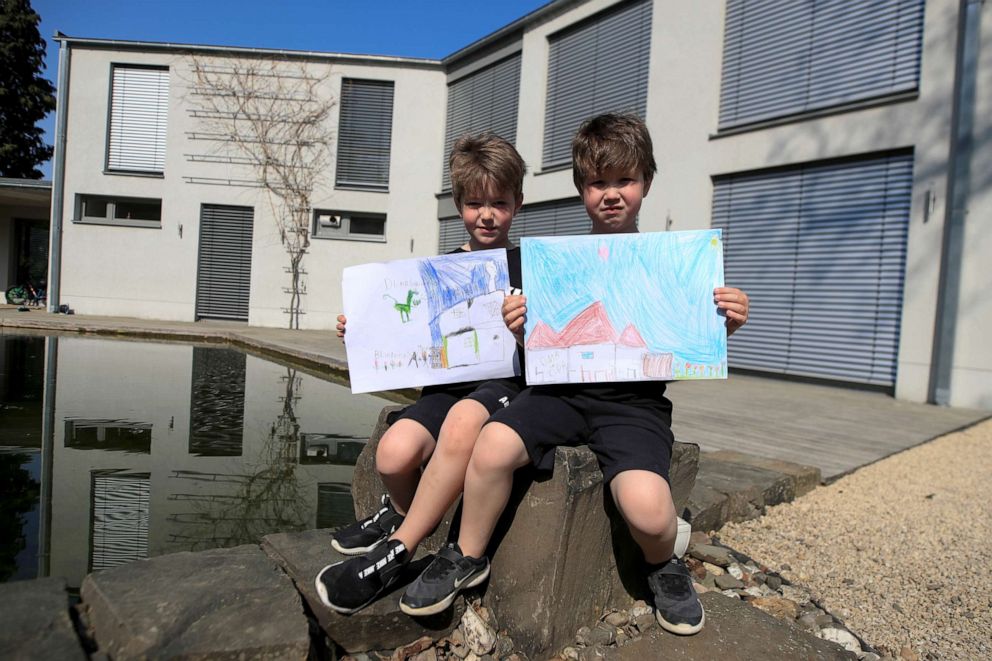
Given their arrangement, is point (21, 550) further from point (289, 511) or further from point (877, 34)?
point (877, 34)

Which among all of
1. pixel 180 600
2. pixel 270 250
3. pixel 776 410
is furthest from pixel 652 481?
pixel 270 250

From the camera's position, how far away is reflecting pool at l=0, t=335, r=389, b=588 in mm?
2238

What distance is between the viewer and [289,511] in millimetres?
2641

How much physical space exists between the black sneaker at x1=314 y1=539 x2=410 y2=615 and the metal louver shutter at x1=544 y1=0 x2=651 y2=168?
942cm

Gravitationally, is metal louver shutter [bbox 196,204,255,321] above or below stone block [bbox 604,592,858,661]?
above

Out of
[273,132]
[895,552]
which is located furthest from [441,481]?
[273,132]

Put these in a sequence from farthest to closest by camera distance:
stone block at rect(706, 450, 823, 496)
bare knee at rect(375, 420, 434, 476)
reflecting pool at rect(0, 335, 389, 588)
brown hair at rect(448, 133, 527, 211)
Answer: stone block at rect(706, 450, 823, 496) → reflecting pool at rect(0, 335, 389, 588) → brown hair at rect(448, 133, 527, 211) → bare knee at rect(375, 420, 434, 476)

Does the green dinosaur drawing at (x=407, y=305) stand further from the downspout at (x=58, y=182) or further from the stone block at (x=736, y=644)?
the downspout at (x=58, y=182)

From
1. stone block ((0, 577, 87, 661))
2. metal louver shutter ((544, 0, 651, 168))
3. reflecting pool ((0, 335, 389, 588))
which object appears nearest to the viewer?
stone block ((0, 577, 87, 661))

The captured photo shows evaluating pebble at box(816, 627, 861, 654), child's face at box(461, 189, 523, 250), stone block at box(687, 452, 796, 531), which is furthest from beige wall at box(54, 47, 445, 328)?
pebble at box(816, 627, 861, 654)

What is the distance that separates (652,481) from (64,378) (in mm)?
5834

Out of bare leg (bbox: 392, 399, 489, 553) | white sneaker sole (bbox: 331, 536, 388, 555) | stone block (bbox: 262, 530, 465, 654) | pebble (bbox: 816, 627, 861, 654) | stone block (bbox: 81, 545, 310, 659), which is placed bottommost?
pebble (bbox: 816, 627, 861, 654)

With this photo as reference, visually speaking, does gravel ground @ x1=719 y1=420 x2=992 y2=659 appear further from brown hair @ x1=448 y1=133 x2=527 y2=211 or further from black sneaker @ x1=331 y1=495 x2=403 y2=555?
brown hair @ x1=448 y1=133 x2=527 y2=211

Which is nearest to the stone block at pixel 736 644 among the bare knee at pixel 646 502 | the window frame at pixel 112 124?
the bare knee at pixel 646 502
